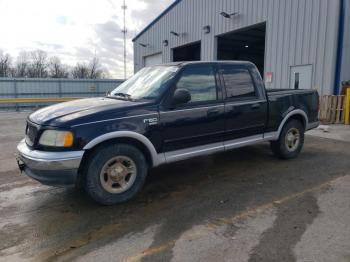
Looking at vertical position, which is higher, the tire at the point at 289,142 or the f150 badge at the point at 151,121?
the f150 badge at the point at 151,121

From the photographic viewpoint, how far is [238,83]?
512cm

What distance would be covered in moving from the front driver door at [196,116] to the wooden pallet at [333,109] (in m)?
8.23

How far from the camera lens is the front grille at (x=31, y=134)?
12.4 ft

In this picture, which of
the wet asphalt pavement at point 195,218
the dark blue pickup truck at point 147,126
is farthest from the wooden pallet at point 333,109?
the dark blue pickup truck at point 147,126

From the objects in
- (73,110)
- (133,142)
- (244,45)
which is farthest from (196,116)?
(244,45)

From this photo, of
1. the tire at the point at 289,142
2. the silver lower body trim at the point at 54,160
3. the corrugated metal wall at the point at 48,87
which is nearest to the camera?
the silver lower body trim at the point at 54,160

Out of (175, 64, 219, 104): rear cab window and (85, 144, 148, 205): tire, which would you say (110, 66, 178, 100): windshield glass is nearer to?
(175, 64, 219, 104): rear cab window

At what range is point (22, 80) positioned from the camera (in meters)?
21.4

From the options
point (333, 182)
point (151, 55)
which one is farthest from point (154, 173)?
point (151, 55)

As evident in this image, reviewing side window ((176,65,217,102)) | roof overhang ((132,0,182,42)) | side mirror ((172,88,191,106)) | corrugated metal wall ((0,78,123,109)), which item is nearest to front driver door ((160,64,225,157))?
side window ((176,65,217,102))

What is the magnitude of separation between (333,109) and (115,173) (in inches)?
393

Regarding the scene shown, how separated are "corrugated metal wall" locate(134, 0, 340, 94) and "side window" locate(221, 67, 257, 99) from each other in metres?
7.87

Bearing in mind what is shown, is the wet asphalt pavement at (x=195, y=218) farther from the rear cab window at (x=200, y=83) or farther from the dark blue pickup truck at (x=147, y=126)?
the rear cab window at (x=200, y=83)

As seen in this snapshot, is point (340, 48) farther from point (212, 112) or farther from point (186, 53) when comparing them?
point (186, 53)
